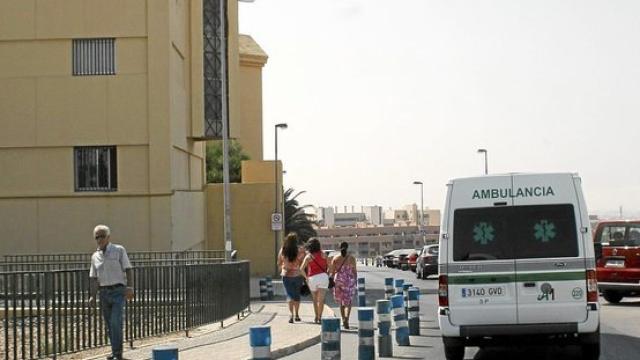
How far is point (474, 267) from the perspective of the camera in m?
→ 12.8

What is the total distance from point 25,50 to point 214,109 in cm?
886

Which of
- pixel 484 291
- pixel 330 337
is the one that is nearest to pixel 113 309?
pixel 330 337

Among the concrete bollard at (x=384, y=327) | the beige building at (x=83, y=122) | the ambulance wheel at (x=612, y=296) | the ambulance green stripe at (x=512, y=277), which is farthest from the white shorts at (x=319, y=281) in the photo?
the beige building at (x=83, y=122)

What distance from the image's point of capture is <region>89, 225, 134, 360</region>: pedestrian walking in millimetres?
13961

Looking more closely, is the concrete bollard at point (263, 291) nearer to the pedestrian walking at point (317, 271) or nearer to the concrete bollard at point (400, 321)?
the pedestrian walking at point (317, 271)

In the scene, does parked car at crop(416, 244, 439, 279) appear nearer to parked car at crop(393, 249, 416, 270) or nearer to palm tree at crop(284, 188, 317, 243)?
parked car at crop(393, 249, 416, 270)

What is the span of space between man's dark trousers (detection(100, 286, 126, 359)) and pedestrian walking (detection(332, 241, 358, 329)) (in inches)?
228

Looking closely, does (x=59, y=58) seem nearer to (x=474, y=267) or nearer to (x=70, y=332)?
(x=70, y=332)

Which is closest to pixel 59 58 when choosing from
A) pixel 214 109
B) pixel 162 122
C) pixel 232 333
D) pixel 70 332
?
pixel 162 122

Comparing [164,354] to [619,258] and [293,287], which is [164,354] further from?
[619,258]

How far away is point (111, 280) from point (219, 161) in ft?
167

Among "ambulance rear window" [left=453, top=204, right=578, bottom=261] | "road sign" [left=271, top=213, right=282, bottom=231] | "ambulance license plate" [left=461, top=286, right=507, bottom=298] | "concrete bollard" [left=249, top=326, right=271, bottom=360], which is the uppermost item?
"road sign" [left=271, top=213, right=282, bottom=231]

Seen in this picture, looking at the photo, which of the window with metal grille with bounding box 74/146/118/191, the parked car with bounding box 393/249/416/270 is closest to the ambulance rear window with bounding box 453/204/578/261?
the window with metal grille with bounding box 74/146/118/191

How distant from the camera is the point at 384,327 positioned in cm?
1402
